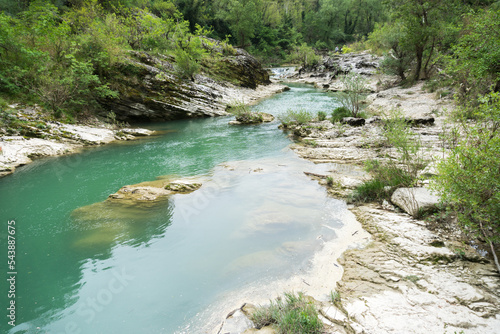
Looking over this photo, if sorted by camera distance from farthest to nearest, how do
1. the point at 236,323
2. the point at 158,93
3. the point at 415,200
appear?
the point at 158,93
the point at 415,200
the point at 236,323

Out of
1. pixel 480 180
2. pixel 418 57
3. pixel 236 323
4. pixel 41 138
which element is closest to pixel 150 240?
pixel 236 323

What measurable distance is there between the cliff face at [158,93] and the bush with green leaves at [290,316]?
19.9 meters

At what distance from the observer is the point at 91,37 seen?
56.2ft

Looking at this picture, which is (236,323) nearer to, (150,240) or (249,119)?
(150,240)

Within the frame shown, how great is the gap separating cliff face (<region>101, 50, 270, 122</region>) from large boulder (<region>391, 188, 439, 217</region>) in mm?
19210

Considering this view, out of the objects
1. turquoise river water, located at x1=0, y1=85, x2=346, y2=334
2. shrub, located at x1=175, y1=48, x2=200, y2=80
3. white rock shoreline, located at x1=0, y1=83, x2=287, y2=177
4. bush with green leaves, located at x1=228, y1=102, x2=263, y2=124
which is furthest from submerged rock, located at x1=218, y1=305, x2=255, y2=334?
shrub, located at x1=175, y1=48, x2=200, y2=80

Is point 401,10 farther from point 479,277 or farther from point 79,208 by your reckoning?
point 79,208

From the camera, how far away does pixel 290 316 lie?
332cm

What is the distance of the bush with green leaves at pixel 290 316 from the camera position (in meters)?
3.19

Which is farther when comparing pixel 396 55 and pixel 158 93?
pixel 396 55

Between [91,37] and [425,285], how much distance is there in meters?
22.4

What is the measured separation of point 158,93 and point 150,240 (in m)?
17.2

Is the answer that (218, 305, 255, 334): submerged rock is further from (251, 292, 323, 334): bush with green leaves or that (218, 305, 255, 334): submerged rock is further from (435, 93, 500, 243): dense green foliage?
(435, 93, 500, 243): dense green foliage

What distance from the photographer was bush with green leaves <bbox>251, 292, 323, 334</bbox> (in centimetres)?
319
